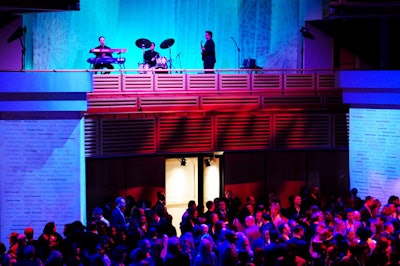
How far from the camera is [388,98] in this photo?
56.9 feet

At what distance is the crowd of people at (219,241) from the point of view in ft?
33.4

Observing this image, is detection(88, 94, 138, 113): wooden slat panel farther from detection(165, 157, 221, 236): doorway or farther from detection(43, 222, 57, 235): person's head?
detection(43, 222, 57, 235): person's head

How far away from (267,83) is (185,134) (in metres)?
2.25

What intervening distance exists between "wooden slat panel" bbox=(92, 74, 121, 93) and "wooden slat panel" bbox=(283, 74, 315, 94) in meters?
3.94

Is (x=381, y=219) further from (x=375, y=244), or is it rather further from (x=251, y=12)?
(x=251, y=12)

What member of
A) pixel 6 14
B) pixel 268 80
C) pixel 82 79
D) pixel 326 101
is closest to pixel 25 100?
pixel 82 79

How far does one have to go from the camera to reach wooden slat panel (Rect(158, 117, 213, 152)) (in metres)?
17.3

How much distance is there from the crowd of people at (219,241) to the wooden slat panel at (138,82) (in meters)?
2.98

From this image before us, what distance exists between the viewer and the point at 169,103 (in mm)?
17203

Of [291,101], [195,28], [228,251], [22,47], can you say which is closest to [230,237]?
[228,251]

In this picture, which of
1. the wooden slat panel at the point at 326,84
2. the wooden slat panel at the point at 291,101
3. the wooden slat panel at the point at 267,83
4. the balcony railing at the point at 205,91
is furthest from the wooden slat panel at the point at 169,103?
the wooden slat panel at the point at 326,84

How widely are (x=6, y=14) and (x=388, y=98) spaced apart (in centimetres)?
845

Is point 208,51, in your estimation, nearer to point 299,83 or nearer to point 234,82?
point 234,82

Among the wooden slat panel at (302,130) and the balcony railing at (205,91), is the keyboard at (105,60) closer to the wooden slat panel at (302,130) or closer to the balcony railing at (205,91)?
the balcony railing at (205,91)
